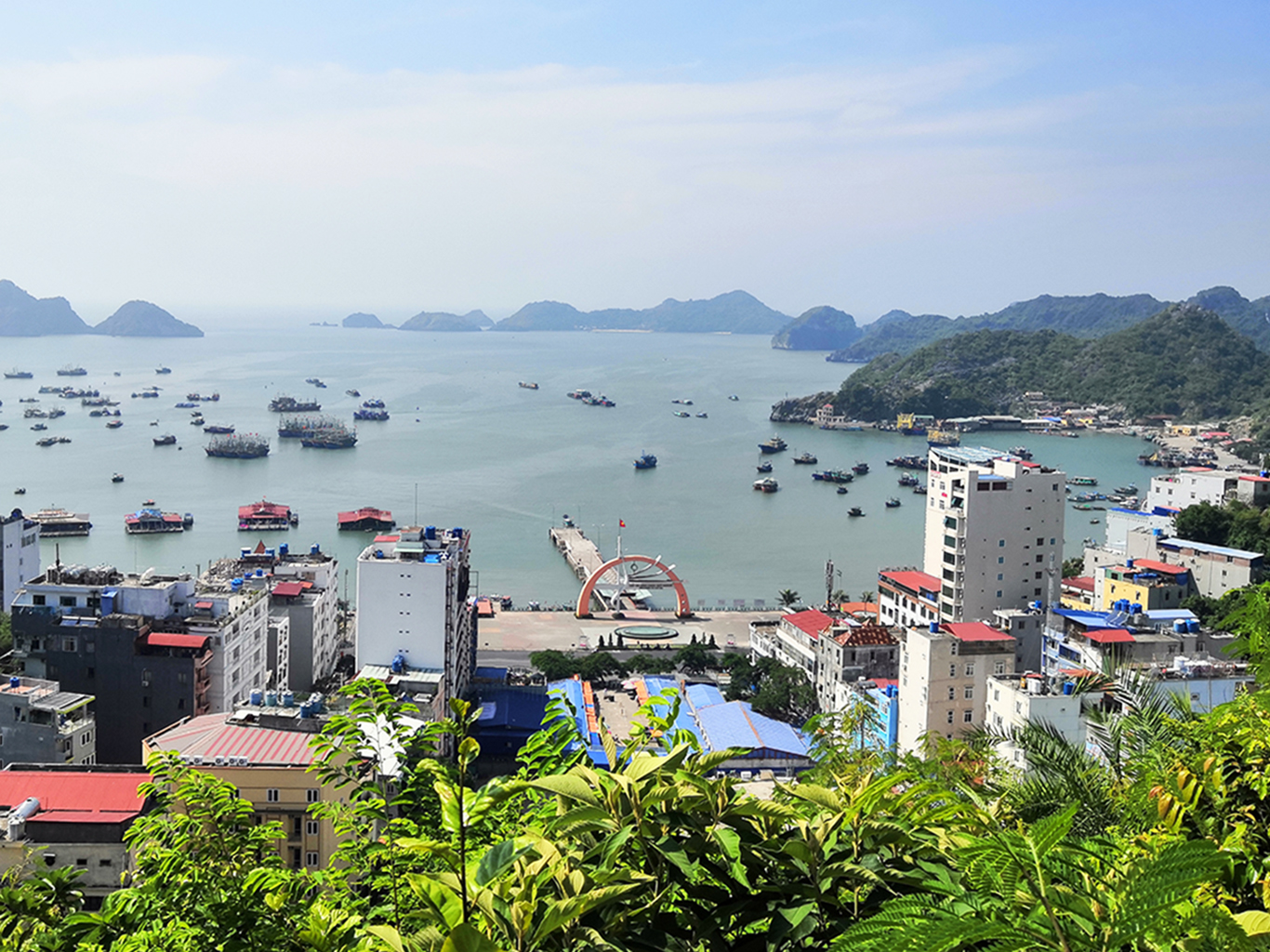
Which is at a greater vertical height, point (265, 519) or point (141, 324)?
point (141, 324)

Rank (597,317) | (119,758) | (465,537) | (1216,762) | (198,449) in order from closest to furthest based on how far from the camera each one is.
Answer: (1216,762), (119,758), (465,537), (198,449), (597,317)

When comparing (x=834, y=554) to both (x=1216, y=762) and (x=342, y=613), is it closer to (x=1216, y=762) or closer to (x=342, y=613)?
(x=342, y=613)

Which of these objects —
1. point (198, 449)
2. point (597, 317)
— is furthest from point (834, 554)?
point (597, 317)

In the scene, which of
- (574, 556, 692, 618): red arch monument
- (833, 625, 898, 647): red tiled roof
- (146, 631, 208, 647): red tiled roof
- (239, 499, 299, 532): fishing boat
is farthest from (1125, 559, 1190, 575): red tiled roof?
(239, 499, 299, 532): fishing boat

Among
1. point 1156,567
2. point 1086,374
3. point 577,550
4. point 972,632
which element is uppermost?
point 1086,374

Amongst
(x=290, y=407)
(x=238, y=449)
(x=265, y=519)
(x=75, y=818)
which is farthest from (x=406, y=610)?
(x=290, y=407)

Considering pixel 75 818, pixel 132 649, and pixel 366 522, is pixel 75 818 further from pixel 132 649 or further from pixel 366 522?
pixel 366 522
